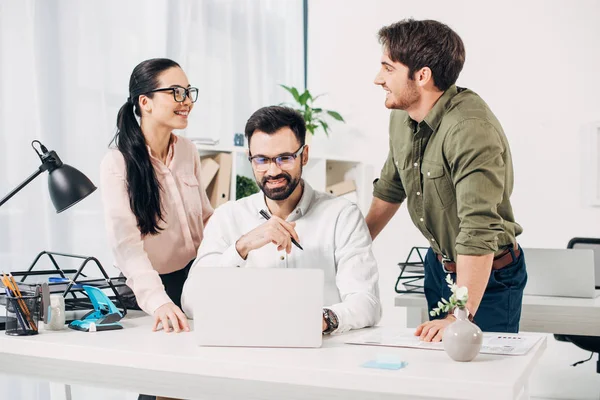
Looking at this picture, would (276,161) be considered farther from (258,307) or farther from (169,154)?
(258,307)

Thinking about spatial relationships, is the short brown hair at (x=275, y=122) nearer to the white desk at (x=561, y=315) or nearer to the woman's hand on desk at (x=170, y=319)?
the woman's hand on desk at (x=170, y=319)

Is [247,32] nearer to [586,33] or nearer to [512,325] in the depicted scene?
[586,33]

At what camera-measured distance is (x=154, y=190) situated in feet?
7.41

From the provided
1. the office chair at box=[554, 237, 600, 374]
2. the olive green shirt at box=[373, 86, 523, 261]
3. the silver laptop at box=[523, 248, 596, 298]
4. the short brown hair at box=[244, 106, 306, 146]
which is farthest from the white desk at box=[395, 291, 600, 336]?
the short brown hair at box=[244, 106, 306, 146]

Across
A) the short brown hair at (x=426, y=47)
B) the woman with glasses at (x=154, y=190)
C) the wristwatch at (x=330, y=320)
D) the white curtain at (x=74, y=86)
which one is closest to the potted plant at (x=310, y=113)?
the white curtain at (x=74, y=86)

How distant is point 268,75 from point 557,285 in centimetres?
248

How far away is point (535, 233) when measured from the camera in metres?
4.34

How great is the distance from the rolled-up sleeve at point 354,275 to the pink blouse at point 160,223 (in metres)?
0.50

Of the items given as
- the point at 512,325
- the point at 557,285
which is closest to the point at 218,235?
the point at 512,325

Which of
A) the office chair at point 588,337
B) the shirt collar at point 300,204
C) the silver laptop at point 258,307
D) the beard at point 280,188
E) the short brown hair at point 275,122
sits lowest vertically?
the office chair at point 588,337

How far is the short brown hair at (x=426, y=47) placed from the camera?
207 cm

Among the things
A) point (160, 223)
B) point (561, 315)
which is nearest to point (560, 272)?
point (561, 315)

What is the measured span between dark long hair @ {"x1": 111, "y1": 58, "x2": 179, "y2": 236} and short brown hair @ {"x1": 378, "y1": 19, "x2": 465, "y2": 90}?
0.72 metres

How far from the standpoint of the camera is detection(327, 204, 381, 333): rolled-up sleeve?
75.5 inches
